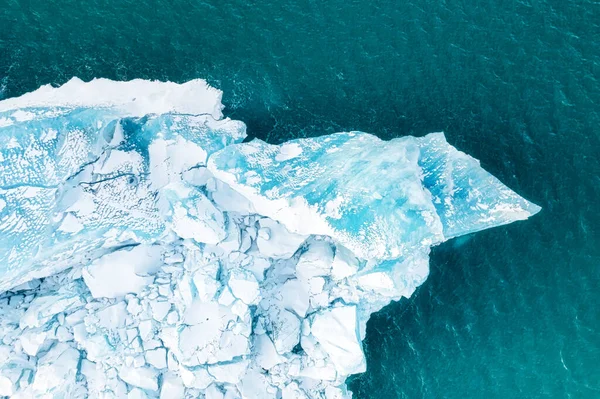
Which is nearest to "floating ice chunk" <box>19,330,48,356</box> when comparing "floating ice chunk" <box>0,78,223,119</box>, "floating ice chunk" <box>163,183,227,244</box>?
"floating ice chunk" <box>163,183,227,244</box>

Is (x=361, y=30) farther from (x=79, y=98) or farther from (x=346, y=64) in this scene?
(x=79, y=98)

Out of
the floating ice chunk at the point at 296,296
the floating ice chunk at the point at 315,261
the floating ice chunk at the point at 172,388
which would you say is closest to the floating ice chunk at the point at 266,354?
the floating ice chunk at the point at 296,296

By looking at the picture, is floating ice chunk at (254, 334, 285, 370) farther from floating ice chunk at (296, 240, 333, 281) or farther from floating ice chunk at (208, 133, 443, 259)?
floating ice chunk at (208, 133, 443, 259)

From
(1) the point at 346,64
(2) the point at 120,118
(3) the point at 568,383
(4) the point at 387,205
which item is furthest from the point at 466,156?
(2) the point at 120,118

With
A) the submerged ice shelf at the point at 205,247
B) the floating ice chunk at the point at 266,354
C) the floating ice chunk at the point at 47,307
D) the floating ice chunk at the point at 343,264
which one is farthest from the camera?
the floating ice chunk at the point at 266,354

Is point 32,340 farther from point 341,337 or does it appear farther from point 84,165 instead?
point 341,337

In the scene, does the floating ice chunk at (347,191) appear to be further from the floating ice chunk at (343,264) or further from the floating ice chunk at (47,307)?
the floating ice chunk at (47,307)
